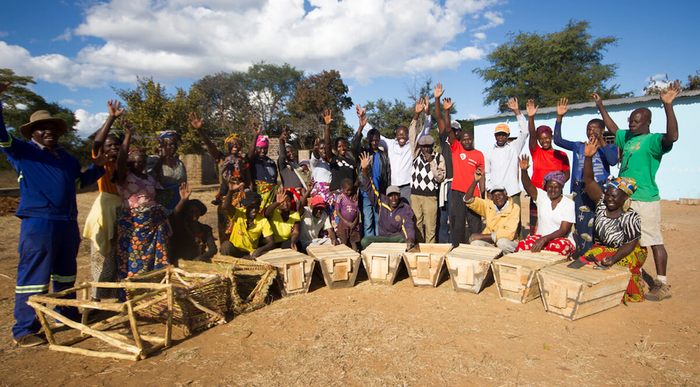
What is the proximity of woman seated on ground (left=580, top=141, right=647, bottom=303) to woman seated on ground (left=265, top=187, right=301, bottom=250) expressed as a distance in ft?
11.7

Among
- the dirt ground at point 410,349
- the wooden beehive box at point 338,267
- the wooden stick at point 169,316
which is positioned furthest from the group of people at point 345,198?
the wooden stick at point 169,316

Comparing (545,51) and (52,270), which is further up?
(545,51)

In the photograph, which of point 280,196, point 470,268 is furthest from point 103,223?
point 470,268

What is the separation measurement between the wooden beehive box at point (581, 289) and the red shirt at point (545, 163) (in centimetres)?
168

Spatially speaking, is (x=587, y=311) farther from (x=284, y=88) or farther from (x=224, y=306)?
(x=284, y=88)

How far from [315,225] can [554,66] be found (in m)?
25.7

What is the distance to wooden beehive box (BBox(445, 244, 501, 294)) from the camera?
468 cm

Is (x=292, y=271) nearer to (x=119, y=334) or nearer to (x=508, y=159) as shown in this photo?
(x=119, y=334)

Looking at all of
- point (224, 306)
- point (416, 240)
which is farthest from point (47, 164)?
point (416, 240)

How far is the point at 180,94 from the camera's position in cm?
1705

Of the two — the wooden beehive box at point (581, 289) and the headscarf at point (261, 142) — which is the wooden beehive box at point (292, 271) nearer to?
the headscarf at point (261, 142)

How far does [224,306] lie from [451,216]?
3.46 meters

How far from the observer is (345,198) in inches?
231

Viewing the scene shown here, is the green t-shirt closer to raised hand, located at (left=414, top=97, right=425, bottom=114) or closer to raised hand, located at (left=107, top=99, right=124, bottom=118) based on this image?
raised hand, located at (left=414, top=97, right=425, bottom=114)
